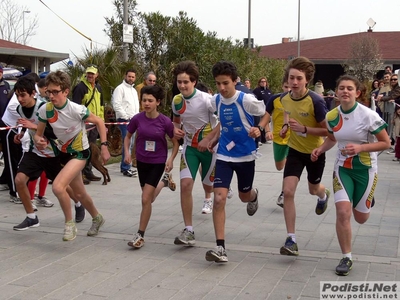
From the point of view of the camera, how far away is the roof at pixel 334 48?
42.5 m

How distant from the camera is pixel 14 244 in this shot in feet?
21.4

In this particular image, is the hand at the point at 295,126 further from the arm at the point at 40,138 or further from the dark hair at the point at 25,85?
the dark hair at the point at 25,85

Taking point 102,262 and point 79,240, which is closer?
point 102,262

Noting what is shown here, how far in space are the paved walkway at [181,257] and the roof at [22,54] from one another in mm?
13239

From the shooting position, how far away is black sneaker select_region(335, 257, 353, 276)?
530 cm

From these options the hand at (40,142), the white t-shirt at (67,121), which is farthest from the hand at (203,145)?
the hand at (40,142)

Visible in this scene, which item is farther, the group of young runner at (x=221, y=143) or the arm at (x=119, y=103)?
the arm at (x=119, y=103)

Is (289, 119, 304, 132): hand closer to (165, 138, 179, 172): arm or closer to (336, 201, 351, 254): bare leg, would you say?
(336, 201, 351, 254): bare leg

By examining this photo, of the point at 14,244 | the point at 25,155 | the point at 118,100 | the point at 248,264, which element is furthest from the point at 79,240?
the point at 118,100

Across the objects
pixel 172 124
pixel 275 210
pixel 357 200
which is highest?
pixel 172 124

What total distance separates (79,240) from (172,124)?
1638 mm

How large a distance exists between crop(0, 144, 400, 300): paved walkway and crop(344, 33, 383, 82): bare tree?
31645 millimetres

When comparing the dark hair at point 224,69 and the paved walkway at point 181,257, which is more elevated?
the dark hair at point 224,69

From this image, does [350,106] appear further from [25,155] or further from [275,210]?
[25,155]
